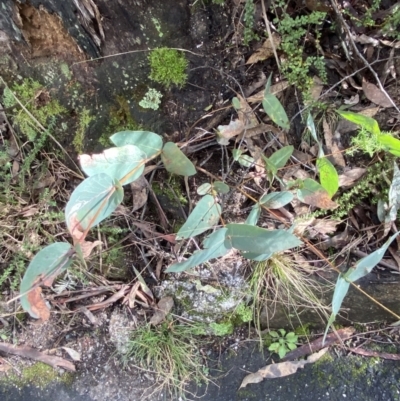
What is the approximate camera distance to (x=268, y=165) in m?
1.18

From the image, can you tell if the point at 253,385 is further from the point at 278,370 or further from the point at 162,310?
the point at 162,310

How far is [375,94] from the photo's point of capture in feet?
4.61

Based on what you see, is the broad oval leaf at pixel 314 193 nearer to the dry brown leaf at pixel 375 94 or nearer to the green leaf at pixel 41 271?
the dry brown leaf at pixel 375 94

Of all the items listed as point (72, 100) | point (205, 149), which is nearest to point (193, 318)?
point (205, 149)

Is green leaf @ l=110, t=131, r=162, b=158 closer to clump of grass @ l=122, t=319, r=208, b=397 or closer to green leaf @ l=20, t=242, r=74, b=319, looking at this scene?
green leaf @ l=20, t=242, r=74, b=319

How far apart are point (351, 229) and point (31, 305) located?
1.09 m

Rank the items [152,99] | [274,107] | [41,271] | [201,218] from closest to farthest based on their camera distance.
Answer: [41,271], [201,218], [274,107], [152,99]

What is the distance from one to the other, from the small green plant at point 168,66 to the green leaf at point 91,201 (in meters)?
0.67

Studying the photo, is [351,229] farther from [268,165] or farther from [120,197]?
[120,197]

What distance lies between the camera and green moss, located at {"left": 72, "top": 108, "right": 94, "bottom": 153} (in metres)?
1.52

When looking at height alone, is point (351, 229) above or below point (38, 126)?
below

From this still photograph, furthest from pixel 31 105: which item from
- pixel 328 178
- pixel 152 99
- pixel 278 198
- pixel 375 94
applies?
pixel 375 94

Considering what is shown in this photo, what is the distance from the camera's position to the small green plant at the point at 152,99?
1.44 m

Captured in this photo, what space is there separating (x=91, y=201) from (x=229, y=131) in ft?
2.28
